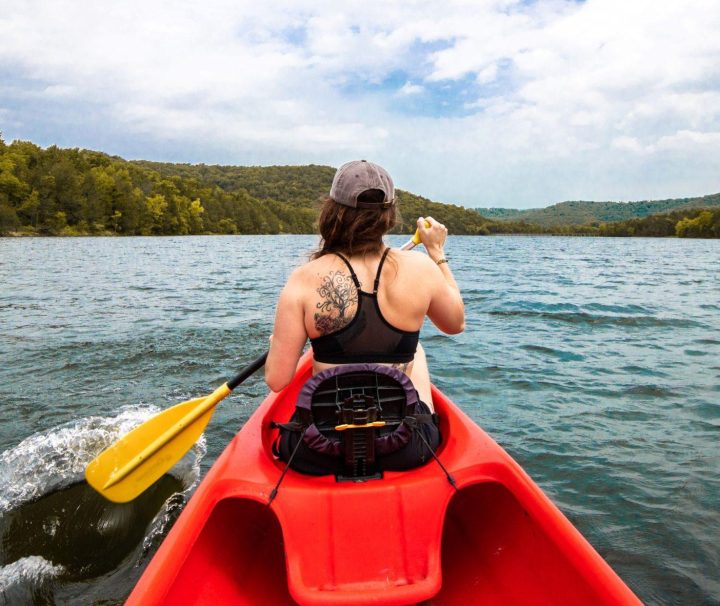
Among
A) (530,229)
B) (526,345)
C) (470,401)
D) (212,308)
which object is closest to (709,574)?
(470,401)

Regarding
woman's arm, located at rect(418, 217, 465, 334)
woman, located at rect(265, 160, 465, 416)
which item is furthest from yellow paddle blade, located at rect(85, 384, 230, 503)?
woman's arm, located at rect(418, 217, 465, 334)

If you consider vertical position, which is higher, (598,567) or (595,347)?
(598,567)

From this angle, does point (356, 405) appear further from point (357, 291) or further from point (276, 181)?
point (276, 181)

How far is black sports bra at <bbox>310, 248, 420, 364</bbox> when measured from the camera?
260cm

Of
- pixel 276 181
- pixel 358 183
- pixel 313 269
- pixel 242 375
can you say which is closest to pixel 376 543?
pixel 313 269

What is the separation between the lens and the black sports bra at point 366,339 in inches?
102

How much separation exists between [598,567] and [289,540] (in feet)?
4.13

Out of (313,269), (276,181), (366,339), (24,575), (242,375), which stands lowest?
(24,575)

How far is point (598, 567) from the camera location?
2162 mm

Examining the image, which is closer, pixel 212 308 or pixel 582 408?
pixel 582 408

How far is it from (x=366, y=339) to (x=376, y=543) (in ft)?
2.96

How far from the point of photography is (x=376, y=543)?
2.44 metres

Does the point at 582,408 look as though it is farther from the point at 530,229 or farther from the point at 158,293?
the point at 530,229

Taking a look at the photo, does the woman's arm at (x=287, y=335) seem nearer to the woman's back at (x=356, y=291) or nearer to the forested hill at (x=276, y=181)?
the woman's back at (x=356, y=291)
